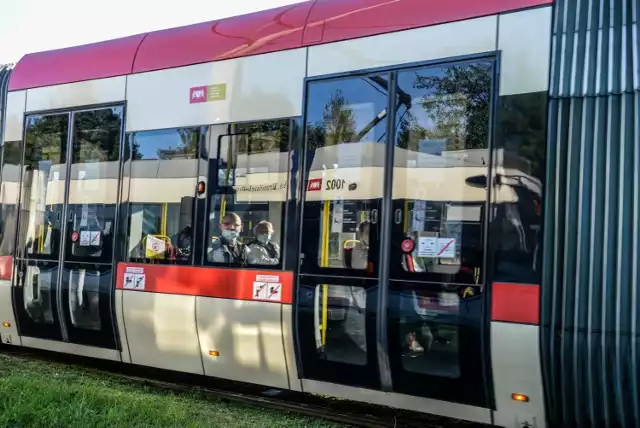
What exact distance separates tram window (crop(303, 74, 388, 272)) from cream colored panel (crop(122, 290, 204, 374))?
1448mm

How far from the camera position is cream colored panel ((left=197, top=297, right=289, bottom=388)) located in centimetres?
535

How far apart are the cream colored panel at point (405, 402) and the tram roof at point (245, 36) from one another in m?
2.79

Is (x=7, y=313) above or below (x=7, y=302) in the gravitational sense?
below

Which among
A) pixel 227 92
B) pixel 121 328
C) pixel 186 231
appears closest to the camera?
pixel 227 92

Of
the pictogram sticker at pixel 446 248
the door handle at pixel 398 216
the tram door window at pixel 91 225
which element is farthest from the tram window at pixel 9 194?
the pictogram sticker at pixel 446 248

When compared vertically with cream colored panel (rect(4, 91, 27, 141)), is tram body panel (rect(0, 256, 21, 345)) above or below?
below

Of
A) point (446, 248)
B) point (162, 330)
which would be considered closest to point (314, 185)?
point (446, 248)

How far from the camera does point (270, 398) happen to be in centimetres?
610

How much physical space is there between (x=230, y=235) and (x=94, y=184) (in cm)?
183

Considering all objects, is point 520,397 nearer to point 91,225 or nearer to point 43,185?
point 91,225

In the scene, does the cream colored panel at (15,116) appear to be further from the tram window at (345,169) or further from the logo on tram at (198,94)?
the tram window at (345,169)

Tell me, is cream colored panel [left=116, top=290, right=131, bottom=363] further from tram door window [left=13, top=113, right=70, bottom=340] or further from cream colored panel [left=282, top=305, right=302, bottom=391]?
cream colored panel [left=282, top=305, right=302, bottom=391]

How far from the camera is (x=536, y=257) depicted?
425 cm

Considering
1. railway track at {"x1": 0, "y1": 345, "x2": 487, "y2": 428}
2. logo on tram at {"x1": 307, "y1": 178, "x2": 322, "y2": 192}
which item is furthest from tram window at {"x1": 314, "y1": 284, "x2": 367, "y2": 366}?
logo on tram at {"x1": 307, "y1": 178, "x2": 322, "y2": 192}
